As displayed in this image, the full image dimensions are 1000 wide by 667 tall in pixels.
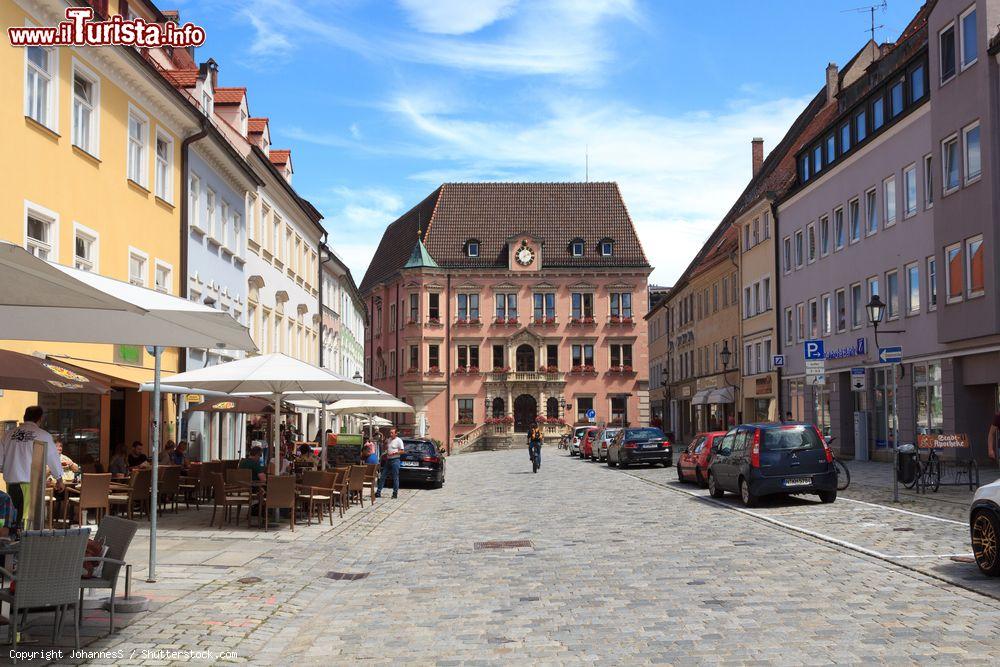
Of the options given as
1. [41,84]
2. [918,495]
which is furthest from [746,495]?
[41,84]

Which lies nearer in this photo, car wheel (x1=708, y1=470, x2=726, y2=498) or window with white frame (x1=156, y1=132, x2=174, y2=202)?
car wheel (x1=708, y1=470, x2=726, y2=498)

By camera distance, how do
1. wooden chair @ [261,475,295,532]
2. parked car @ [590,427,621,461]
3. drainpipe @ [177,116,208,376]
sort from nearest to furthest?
wooden chair @ [261,475,295,532]
drainpipe @ [177,116,208,376]
parked car @ [590,427,621,461]

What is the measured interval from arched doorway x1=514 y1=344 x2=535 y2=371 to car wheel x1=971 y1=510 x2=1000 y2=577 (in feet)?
240

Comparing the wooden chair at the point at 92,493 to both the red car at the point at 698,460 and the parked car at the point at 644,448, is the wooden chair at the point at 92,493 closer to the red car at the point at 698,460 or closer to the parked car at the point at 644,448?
the red car at the point at 698,460

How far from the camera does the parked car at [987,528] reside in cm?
1111

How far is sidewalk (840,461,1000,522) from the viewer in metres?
19.2

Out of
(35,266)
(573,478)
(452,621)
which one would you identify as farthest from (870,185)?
(35,266)

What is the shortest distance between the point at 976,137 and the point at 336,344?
42.8m

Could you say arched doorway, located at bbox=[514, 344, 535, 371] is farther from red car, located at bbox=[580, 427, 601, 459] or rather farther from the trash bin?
the trash bin

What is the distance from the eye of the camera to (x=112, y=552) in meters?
8.99

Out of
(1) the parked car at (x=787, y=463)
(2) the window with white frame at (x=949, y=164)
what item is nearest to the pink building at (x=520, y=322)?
(2) the window with white frame at (x=949, y=164)

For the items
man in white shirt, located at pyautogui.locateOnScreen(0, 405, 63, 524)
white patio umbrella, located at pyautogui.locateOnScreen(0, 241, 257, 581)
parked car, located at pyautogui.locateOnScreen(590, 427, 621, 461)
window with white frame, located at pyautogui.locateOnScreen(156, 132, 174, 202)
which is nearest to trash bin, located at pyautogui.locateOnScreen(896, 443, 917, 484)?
white patio umbrella, located at pyautogui.locateOnScreen(0, 241, 257, 581)

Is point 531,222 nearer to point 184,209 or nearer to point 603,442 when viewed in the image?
point 603,442

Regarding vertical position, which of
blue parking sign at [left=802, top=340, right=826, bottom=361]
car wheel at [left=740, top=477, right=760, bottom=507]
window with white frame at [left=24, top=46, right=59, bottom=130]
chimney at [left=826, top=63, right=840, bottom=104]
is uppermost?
chimney at [left=826, top=63, right=840, bottom=104]
